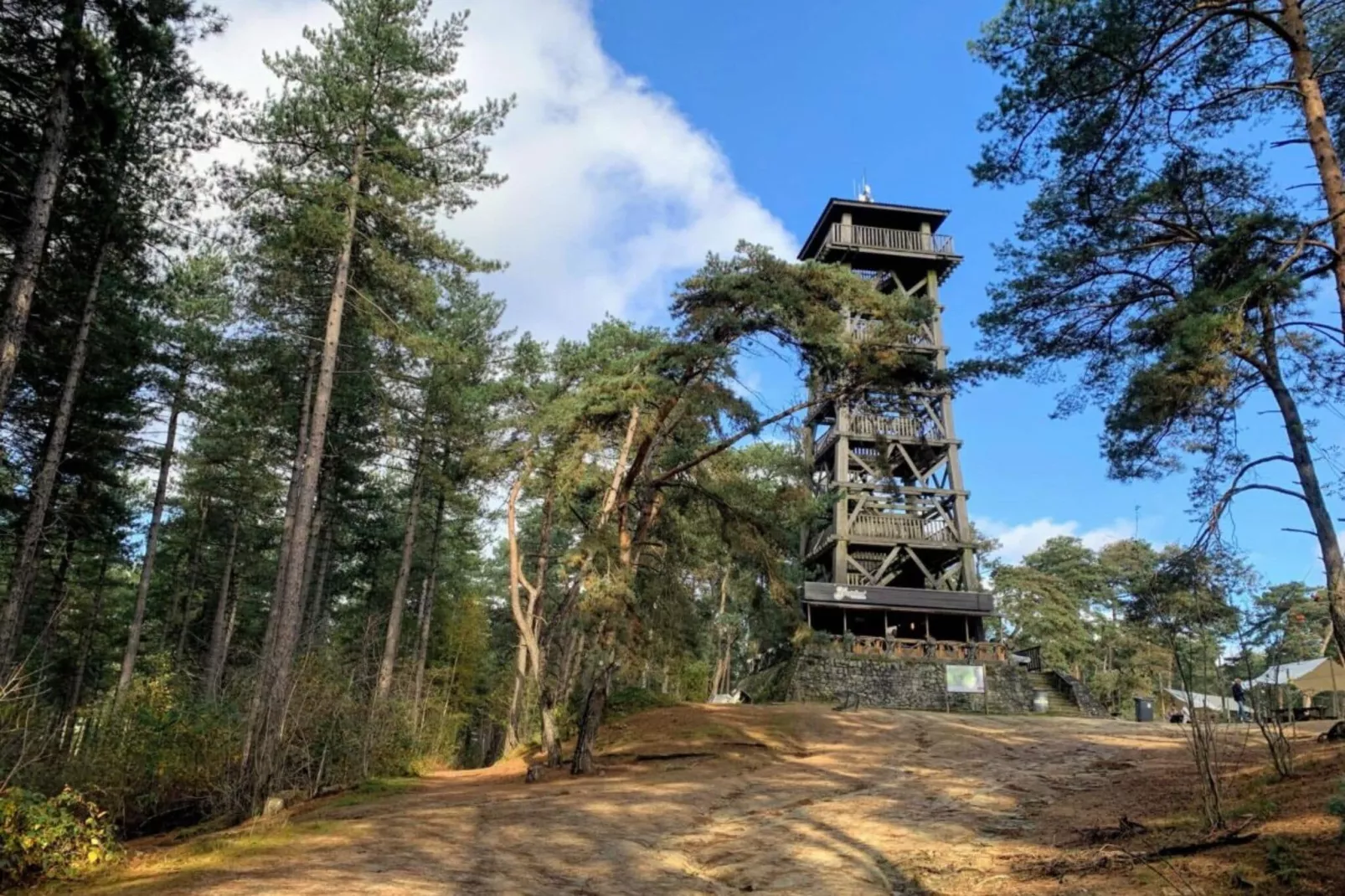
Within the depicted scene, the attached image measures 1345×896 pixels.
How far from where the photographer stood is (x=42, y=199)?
29.2 feet

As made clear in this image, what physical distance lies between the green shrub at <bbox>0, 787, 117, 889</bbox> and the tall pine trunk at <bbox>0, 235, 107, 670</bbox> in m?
5.96

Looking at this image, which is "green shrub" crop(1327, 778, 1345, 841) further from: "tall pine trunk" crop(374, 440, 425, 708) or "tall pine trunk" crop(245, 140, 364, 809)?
"tall pine trunk" crop(374, 440, 425, 708)

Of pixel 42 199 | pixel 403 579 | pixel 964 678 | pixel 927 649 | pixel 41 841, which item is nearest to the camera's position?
pixel 41 841

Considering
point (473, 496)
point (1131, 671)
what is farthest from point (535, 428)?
point (1131, 671)

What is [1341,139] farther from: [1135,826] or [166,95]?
[166,95]

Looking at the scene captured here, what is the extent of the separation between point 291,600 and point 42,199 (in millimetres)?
5549

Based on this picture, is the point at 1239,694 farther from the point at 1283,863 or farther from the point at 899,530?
the point at 899,530

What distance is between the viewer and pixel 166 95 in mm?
12484

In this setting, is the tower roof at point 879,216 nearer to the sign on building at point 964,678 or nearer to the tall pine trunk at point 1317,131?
the sign on building at point 964,678

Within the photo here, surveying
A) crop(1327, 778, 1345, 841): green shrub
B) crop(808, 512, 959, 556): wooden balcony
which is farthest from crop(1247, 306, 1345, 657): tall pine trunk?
crop(808, 512, 959, 556): wooden balcony

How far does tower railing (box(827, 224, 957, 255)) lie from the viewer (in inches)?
1166

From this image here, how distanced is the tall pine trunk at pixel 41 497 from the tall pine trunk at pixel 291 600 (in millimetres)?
3523

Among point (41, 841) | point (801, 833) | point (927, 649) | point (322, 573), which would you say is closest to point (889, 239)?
point (927, 649)

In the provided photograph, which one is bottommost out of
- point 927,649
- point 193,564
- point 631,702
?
point 631,702
